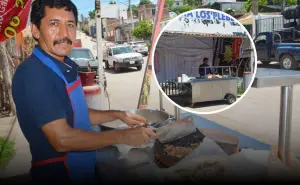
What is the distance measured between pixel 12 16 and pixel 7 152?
5.50 feet

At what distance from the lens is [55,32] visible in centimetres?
112

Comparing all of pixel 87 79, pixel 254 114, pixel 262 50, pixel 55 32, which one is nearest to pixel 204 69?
pixel 55 32

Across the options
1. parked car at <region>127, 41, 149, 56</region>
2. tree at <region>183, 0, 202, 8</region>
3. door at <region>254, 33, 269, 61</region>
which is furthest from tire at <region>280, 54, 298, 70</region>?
parked car at <region>127, 41, 149, 56</region>

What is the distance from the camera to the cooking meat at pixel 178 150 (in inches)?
52.5

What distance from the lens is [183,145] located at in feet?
4.62

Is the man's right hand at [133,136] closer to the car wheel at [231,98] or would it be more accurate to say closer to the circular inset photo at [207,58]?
the circular inset photo at [207,58]

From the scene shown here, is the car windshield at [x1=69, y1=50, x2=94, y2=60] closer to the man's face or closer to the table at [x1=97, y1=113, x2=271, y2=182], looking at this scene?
the table at [x1=97, y1=113, x2=271, y2=182]

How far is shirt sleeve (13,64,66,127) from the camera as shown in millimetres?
960

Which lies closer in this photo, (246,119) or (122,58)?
(246,119)

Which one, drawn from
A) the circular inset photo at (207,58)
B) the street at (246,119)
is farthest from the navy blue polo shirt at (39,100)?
the street at (246,119)

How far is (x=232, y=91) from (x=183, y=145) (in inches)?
13.4

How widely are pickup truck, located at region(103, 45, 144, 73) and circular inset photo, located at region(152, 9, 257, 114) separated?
1226cm

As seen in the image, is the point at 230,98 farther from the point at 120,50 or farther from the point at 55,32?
the point at 120,50

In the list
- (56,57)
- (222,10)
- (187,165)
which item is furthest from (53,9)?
(187,165)
